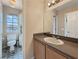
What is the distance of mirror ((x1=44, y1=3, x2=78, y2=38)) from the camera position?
1.97 m

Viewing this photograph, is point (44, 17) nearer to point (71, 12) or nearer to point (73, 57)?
point (71, 12)

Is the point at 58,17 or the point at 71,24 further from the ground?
the point at 58,17

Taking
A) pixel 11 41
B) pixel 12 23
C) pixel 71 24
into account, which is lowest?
pixel 11 41

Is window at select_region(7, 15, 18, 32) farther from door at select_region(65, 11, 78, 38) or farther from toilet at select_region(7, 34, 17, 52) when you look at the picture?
door at select_region(65, 11, 78, 38)

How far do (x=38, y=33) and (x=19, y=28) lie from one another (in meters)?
2.06

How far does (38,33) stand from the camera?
3248 mm

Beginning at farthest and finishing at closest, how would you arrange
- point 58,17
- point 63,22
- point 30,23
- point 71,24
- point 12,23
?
point 12,23, point 30,23, point 58,17, point 63,22, point 71,24

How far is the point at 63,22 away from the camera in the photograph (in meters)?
2.38

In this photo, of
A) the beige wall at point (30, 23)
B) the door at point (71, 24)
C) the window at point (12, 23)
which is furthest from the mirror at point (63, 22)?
the window at point (12, 23)

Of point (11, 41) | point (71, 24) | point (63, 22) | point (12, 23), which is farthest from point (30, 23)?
point (11, 41)

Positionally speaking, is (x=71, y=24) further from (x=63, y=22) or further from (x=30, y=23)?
(x=30, y=23)

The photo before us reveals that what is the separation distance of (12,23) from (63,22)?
281 cm

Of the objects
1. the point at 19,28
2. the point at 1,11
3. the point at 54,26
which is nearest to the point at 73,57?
the point at 54,26

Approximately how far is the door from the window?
2.85m
